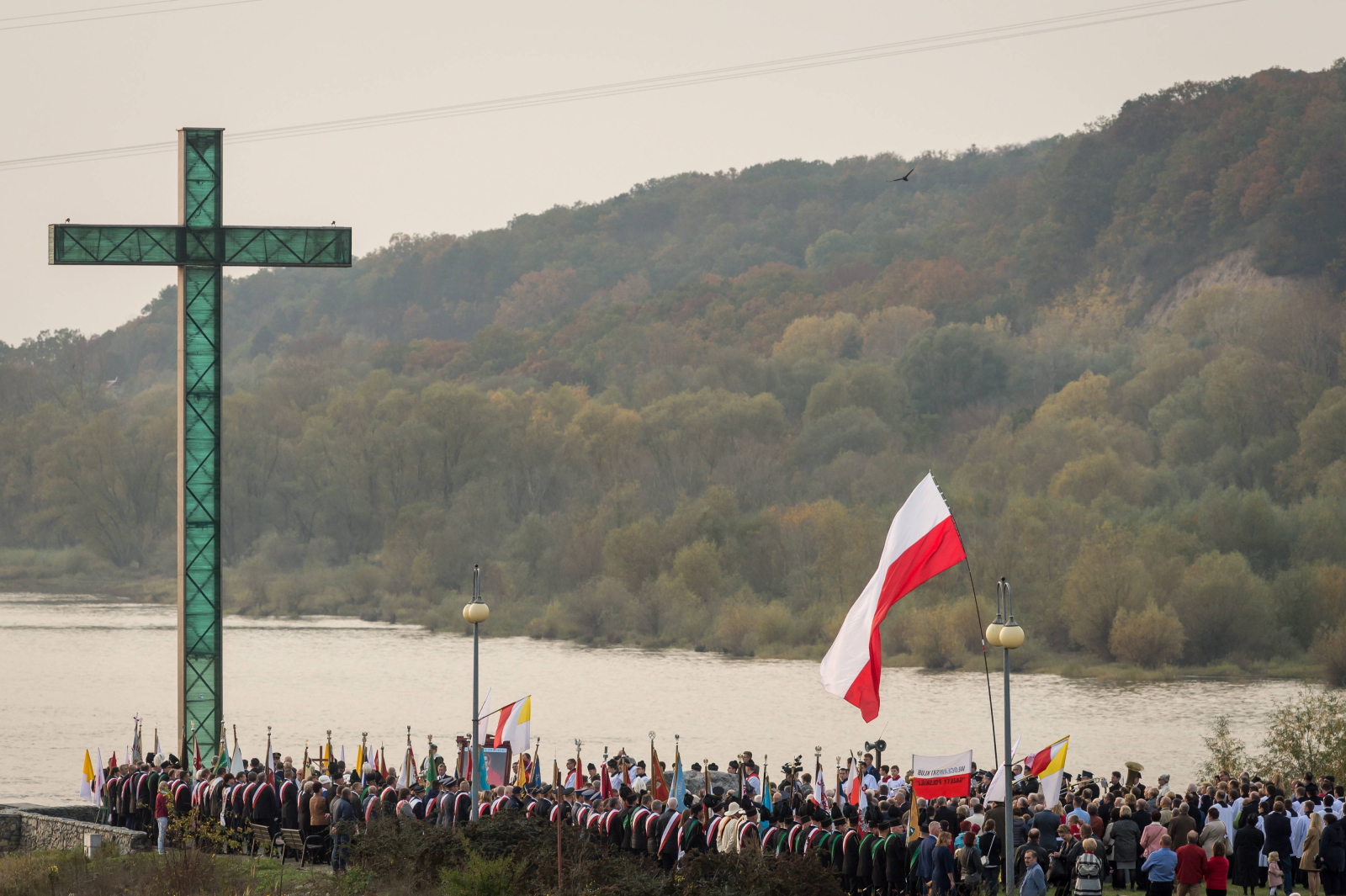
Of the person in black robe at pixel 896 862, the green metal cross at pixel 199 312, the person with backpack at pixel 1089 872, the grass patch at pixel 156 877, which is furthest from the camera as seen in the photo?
the green metal cross at pixel 199 312

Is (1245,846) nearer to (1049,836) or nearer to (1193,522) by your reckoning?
(1049,836)

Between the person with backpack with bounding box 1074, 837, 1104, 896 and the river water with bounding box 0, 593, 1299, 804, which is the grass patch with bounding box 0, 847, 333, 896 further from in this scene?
the river water with bounding box 0, 593, 1299, 804

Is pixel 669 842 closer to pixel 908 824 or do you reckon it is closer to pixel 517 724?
pixel 908 824

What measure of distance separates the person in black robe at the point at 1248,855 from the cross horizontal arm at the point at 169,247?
1592 centimetres

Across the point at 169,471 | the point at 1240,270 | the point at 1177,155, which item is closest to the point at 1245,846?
the point at 169,471

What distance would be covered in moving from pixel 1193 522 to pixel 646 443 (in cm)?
2897

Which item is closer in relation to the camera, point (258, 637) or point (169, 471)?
point (258, 637)

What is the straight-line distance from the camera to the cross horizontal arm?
27.3m

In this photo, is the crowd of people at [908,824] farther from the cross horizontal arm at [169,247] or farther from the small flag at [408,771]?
the cross horizontal arm at [169,247]

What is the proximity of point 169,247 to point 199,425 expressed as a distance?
2816 mm

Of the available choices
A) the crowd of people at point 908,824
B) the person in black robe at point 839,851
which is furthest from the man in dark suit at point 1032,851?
the person in black robe at point 839,851

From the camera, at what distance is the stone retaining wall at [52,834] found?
66.1ft

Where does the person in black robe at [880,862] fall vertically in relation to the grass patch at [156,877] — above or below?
above

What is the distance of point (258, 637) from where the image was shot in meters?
67.2
